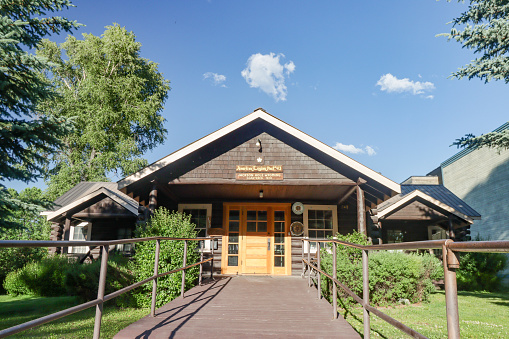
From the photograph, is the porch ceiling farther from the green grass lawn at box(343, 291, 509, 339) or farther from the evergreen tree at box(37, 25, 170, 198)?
the evergreen tree at box(37, 25, 170, 198)

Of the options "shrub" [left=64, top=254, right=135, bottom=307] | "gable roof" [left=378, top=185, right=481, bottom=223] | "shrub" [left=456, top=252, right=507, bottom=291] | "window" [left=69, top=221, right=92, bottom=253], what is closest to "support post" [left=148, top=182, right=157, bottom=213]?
"shrub" [left=64, top=254, right=135, bottom=307]

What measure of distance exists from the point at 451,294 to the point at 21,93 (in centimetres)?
861

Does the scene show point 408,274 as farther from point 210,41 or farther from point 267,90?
point 267,90

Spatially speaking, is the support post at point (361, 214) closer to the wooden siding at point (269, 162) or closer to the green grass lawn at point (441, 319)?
the wooden siding at point (269, 162)

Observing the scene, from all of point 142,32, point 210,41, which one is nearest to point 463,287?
point 210,41

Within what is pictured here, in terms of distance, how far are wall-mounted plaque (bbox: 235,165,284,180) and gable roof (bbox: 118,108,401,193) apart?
1.09 meters

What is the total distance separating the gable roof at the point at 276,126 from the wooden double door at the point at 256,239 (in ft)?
10.9

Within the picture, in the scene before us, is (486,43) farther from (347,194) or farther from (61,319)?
(61,319)

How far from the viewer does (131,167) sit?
73.8 ft

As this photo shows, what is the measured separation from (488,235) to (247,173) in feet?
54.9

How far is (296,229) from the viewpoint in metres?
11.6

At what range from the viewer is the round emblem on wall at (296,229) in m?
11.6

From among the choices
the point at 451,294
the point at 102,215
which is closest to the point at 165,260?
the point at 102,215

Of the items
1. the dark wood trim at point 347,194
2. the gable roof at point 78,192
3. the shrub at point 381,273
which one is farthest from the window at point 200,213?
the gable roof at point 78,192
